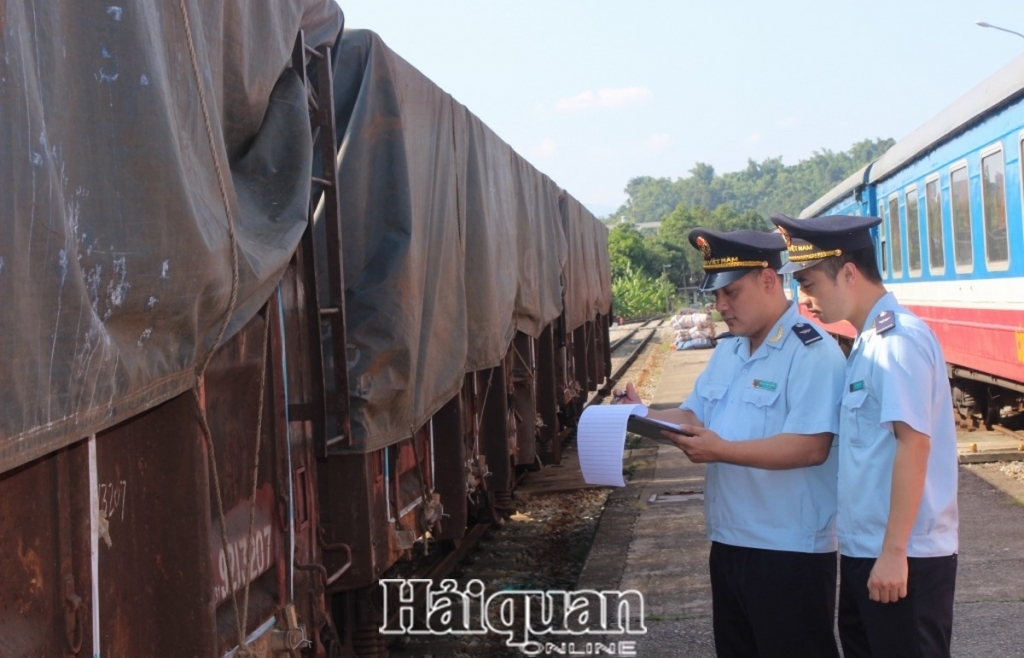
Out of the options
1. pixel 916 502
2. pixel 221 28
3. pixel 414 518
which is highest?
pixel 221 28

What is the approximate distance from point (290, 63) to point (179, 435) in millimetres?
1524

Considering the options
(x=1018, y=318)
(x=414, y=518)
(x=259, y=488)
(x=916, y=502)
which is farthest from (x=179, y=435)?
(x=1018, y=318)

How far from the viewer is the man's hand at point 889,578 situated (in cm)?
301

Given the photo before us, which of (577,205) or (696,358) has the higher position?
(577,205)

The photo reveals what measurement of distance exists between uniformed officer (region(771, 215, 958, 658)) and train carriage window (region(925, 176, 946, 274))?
918 centimetres

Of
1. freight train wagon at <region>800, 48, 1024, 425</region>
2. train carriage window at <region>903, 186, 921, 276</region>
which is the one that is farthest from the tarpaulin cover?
train carriage window at <region>903, 186, 921, 276</region>

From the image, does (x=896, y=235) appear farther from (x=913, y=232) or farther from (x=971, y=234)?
(x=971, y=234)

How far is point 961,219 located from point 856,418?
8.50 metres

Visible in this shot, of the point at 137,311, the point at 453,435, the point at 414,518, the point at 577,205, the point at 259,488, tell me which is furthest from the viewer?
the point at 577,205

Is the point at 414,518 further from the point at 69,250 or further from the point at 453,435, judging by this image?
the point at 69,250

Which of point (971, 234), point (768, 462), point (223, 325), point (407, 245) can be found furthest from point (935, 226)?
point (223, 325)

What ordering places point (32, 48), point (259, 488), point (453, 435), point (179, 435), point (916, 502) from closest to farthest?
point (32, 48) < point (179, 435) < point (916, 502) < point (259, 488) < point (453, 435)

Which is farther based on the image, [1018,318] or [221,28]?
[1018,318]

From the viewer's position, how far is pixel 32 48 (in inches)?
78.6
